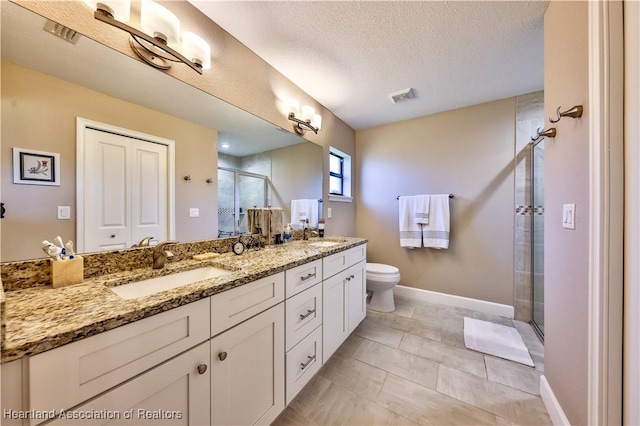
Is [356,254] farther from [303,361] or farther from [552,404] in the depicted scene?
[552,404]

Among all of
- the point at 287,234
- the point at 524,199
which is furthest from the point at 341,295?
the point at 524,199

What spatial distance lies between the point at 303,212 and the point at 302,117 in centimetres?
89

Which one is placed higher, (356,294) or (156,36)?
(156,36)

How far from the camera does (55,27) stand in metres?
0.88

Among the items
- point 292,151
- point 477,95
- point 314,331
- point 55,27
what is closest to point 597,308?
point 314,331

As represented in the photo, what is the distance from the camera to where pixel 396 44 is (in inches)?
62.2

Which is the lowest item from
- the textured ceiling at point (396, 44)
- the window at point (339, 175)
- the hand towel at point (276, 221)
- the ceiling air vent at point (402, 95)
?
the hand towel at point (276, 221)

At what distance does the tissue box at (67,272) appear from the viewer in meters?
0.82

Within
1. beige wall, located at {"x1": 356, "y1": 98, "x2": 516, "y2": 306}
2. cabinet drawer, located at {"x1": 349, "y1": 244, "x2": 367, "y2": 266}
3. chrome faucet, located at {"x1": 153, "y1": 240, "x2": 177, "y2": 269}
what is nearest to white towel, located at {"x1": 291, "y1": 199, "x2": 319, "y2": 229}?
cabinet drawer, located at {"x1": 349, "y1": 244, "x2": 367, "y2": 266}

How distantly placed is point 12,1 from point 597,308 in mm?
2379

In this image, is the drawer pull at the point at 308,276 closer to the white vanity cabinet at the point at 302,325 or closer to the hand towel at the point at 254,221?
the white vanity cabinet at the point at 302,325

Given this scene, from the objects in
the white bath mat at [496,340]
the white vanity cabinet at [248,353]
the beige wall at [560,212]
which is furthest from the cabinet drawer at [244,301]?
the white bath mat at [496,340]

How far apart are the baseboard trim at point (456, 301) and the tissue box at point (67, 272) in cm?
286

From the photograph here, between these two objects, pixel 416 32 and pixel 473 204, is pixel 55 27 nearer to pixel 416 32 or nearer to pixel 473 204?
pixel 416 32
